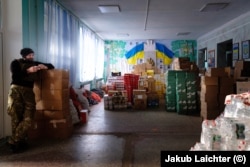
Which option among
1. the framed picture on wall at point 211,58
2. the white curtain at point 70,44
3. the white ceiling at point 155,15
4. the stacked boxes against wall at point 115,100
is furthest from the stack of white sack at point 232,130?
the framed picture on wall at point 211,58

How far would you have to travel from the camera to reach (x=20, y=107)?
141 inches

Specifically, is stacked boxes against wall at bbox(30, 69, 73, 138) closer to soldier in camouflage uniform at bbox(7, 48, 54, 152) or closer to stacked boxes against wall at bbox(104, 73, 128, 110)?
soldier in camouflage uniform at bbox(7, 48, 54, 152)

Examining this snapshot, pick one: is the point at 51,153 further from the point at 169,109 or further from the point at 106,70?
the point at 106,70

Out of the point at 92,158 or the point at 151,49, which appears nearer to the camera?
the point at 92,158

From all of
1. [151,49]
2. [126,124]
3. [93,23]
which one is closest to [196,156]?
[126,124]

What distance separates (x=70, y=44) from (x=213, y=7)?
357cm

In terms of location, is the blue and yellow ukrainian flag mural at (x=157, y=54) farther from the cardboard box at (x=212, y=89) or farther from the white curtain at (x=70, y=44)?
the cardboard box at (x=212, y=89)

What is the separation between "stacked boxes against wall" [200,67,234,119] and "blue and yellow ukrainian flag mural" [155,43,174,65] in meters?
6.60

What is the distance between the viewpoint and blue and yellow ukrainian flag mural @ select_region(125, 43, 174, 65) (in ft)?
39.8

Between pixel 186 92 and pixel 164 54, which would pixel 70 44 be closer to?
pixel 186 92

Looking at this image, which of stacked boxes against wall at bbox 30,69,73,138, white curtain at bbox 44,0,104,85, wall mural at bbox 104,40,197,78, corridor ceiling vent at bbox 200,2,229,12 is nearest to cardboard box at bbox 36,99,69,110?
stacked boxes against wall at bbox 30,69,73,138

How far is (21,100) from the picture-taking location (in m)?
3.59

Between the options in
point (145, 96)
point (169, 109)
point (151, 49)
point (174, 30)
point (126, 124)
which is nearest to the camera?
point (126, 124)

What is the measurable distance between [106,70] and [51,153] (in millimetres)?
9059
